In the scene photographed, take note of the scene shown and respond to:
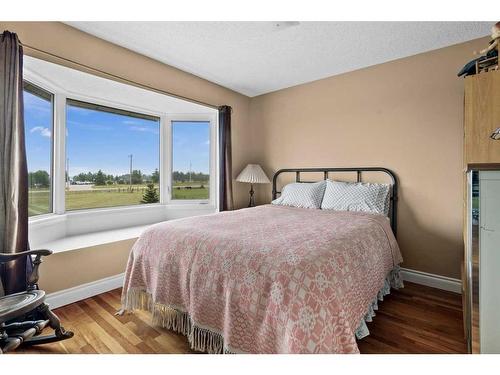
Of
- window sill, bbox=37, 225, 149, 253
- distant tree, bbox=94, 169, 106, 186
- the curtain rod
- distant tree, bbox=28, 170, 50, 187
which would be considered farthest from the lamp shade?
distant tree, bbox=28, 170, 50, 187

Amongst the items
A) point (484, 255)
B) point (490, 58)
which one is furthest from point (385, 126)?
point (484, 255)

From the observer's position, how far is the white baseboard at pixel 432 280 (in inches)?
91.2

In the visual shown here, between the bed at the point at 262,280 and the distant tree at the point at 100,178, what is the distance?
1.76 m

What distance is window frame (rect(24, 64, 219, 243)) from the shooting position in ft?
8.25

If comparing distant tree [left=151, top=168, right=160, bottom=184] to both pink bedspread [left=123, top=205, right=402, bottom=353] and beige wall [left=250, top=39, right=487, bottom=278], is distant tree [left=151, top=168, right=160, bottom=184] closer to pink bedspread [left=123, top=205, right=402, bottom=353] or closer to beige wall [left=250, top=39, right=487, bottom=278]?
pink bedspread [left=123, top=205, right=402, bottom=353]

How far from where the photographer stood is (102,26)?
2055 millimetres

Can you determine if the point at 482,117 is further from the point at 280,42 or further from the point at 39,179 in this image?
the point at 39,179

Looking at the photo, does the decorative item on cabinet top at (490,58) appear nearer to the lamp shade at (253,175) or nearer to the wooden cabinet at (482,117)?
the wooden cabinet at (482,117)

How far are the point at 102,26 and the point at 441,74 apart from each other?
10.2ft

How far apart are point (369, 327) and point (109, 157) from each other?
11.3 ft

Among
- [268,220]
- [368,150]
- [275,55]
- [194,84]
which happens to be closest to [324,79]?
[275,55]

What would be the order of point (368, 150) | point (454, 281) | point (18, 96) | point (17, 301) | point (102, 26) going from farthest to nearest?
point (368, 150) < point (454, 281) < point (102, 26) < point (18, 96) < point (17, 301)

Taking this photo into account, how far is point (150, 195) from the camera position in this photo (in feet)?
11.7
